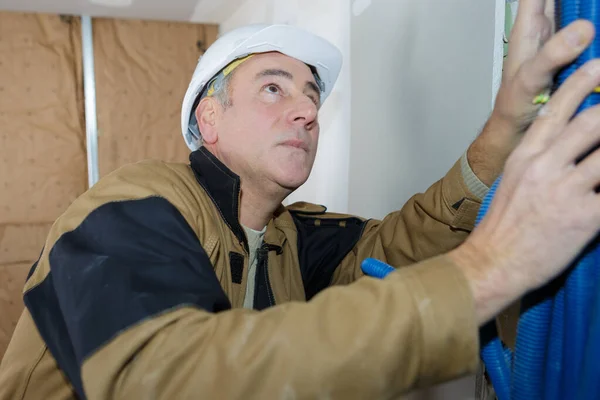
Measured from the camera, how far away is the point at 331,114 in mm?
1744

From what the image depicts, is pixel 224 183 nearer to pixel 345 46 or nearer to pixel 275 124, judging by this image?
pixel 275 124

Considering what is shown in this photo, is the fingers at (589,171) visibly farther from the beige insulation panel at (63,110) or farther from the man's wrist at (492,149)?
the beige insulation panel at (63,110)

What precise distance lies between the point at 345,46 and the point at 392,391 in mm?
1323

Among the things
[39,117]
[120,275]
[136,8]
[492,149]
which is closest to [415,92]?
[492,149]

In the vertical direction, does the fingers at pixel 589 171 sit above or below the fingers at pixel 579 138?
below

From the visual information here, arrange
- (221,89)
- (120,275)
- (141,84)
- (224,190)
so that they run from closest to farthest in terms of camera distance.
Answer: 1. (120,275)
2. (224,190)
3. (221,89)
4. (141,84)

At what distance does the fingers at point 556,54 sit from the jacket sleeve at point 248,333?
266 mm

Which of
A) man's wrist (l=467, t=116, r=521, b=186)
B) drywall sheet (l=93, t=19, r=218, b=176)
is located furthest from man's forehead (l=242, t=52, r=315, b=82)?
drywall sheet (l=93, t=19, r=218, b=176)

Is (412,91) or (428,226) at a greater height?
(412,91)

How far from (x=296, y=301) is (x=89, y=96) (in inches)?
101

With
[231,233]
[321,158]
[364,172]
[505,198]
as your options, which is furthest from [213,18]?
[505,198]

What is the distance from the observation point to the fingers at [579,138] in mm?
480

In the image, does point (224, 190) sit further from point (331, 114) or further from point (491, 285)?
point (331, 114)

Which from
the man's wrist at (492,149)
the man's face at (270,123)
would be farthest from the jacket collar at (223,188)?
the man's wrist at (492,149)
